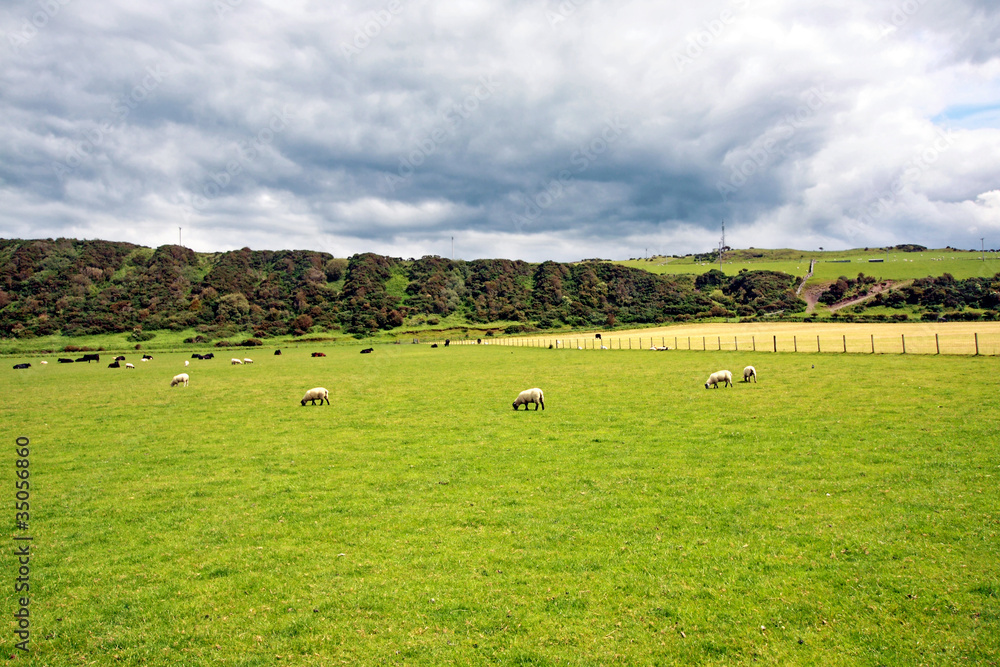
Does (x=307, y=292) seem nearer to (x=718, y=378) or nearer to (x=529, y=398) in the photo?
(x=529, y=398)

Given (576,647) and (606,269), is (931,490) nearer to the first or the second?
(576,647)

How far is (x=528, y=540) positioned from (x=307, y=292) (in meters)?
162

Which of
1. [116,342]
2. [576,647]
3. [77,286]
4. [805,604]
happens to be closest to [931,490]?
[805,604]

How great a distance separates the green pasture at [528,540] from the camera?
6.50m

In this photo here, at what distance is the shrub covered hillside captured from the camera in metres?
129

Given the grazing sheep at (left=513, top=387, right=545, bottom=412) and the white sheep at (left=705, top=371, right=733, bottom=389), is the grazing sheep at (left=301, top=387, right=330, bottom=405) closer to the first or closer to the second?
the grazing sheep at (left=513, top=387, right=545, bottom=412)

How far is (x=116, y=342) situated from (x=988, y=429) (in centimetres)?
13035

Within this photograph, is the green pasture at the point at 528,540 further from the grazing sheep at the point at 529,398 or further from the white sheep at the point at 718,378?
the white sheep at the point at 718,378

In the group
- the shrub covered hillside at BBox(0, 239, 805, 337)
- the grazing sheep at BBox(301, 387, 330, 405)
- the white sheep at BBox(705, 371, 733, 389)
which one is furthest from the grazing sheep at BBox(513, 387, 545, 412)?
the shrub covered hillside at BBox(0, 239, 805, 337)

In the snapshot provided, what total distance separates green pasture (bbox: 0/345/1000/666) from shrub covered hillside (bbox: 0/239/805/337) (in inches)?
4517

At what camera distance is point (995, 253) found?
583 ft

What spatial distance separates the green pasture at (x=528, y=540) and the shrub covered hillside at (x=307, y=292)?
114736mm

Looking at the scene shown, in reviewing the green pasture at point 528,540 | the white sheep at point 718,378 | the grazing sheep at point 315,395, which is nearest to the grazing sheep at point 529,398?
the green pasture at point 528,540

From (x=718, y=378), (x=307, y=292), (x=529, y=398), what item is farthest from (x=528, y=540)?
(x=307, y=292)
